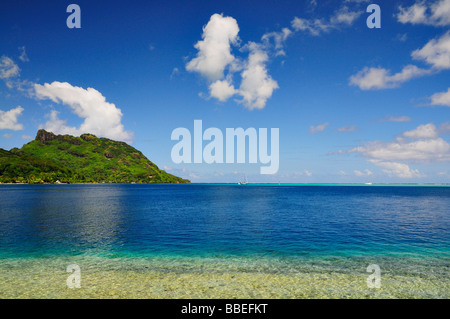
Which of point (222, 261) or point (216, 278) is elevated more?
point (216, 278)

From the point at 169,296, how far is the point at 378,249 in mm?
28986

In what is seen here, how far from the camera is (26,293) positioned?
56.9ft

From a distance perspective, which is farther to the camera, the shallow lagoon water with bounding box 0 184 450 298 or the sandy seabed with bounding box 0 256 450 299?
the shallow lagoon water with bounding box 0 184 450 298

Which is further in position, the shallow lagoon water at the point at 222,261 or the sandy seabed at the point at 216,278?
the shallow lagoon water at the point at 222,261

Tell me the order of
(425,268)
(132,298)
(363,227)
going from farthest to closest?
(363,227) < (425,268) < (132,298)

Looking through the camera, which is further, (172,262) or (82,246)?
(82,246)

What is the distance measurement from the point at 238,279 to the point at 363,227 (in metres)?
39.0

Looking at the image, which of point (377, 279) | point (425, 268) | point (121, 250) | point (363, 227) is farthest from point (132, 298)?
point (363, 227)

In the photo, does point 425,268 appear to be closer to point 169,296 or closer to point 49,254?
point 169,296

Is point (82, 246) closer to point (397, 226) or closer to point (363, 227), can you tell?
point (363, 227)

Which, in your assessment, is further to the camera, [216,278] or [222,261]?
[222,261]
